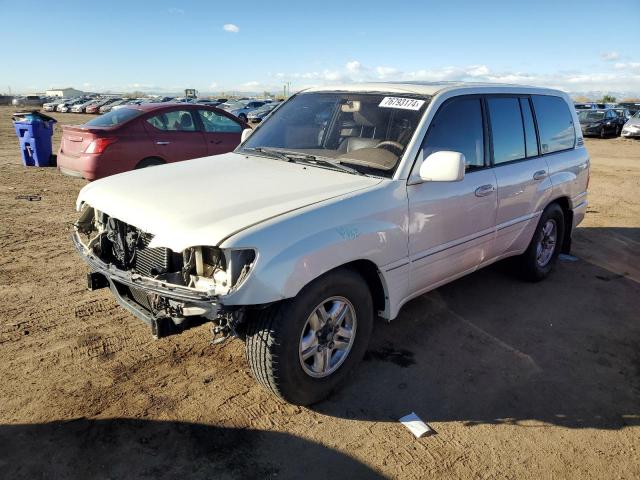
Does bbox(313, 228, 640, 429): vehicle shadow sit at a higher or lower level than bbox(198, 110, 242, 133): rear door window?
lower

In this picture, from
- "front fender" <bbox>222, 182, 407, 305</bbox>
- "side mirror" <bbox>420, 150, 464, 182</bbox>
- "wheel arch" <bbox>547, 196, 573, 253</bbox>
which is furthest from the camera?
"wheel arch" <bbox>547, 196, 573, 253</bbox>

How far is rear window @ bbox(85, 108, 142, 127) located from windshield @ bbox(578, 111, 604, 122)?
2400 cm

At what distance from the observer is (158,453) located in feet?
8.61

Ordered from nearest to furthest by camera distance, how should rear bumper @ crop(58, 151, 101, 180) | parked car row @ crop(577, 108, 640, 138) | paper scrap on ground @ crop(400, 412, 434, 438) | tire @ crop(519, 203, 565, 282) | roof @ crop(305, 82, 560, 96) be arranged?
paper scrap on ground @ crop(400, 412, 434, 438) → roof @ crop(305, 82, 560, 96) → tire @ crop(519, 203, 565, 282) → rear bumper @ crop(58, 151, 101, 180) → parked car row @ crop(577, 108, 640, 138)

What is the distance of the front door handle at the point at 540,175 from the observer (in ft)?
14.7

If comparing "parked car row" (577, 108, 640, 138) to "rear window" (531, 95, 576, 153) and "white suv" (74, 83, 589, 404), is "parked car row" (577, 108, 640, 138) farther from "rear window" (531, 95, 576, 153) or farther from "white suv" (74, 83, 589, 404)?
"white suv" (74, 83, 589, 404)

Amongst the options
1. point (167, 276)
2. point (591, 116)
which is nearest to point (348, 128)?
point (167, 276)

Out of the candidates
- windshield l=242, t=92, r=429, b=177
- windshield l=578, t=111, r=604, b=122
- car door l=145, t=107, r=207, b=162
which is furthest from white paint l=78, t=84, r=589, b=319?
windshield l=578, t=111, r=604, b=122

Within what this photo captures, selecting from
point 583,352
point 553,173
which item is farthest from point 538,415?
point 553,173

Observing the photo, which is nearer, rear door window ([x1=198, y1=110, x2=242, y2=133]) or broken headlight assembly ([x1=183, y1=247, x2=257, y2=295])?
broken headlight assembly ([x1=183, y1=247, x2=257, y2=295])

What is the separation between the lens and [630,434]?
2932 mm

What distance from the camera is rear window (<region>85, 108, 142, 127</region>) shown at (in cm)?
823

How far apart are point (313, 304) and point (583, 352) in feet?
8.05

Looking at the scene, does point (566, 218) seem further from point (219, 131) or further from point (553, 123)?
point (219, 131)
